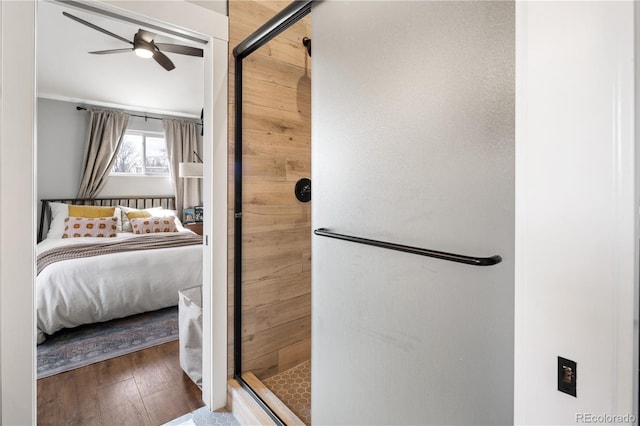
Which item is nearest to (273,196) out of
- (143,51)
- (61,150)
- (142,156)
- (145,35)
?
(145,35)

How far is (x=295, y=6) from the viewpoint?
1280mm

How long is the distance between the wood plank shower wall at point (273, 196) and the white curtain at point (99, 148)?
4.17 m

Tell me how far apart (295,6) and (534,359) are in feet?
4.61

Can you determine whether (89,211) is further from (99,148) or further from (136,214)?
(99,148)

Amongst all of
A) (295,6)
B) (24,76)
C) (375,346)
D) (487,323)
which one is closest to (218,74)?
(295,6)

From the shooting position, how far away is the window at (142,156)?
5133 mm

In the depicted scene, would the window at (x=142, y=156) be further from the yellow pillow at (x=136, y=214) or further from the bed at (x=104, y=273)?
the bed at (x=104, y=273)

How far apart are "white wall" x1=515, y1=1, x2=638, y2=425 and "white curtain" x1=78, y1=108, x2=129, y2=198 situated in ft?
18.5

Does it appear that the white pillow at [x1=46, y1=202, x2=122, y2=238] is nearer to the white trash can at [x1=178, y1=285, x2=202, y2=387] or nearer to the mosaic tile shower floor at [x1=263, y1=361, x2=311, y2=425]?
the white trash can at [x1=178, y1=285, x2=202, y2=387]

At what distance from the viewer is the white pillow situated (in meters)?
3.94

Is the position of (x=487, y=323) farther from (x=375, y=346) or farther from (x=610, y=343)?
(x=375, y=346)

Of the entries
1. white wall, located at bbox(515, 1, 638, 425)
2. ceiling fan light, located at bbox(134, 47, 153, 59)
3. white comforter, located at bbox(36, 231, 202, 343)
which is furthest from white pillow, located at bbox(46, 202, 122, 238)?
white wall, located at bbox(515, 1, 638, 425)

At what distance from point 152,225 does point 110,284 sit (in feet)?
5.23

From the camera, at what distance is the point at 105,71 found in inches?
140
